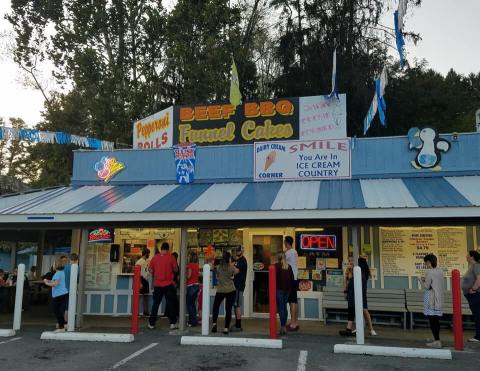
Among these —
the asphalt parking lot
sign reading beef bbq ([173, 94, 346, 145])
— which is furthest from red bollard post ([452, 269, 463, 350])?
sign reading beef bbq ([173, 94, 346, 145])

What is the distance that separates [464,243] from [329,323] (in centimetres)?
354

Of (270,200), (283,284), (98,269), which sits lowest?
(283,284)

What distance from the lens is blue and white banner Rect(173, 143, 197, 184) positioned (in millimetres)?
11766

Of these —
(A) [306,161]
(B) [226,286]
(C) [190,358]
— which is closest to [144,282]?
(B) [226,286]

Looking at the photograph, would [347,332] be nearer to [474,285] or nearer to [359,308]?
[359,308]

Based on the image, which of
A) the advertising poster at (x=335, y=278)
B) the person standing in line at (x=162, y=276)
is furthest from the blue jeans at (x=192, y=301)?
the advertising poster at (x=335, y=278)

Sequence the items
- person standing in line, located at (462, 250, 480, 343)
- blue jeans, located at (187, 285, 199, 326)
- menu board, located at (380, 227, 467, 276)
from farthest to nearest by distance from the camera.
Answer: menu board, located at (380, 227, 467, 276), blue jeans, located at (187, 285, 199, 326), person standing in line, located at (462, 250, 480, 343)

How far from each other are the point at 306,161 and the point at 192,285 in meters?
3.86

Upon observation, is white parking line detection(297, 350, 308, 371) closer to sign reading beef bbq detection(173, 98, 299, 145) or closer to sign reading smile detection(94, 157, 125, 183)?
sign reading beef bbq detection(173, 98, 299, 145)

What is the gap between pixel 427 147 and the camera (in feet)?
35.0

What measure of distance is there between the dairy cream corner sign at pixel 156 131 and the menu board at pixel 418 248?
6.34m

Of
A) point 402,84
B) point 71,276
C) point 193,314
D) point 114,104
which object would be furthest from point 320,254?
point 402,84

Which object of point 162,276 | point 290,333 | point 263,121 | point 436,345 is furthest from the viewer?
point 263,121

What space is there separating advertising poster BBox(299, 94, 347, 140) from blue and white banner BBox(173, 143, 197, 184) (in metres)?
2.84
